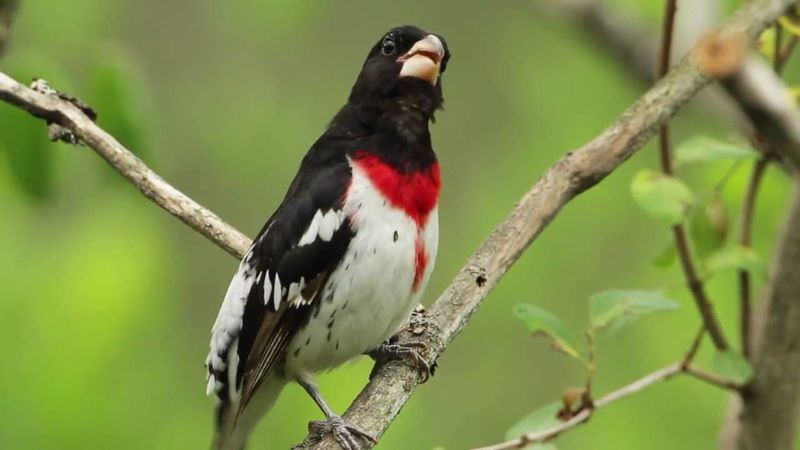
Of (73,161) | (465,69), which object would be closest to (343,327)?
(73,161)

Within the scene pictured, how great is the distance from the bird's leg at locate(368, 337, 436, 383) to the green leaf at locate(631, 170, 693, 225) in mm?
674

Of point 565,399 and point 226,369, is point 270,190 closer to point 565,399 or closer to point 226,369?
point 226,369

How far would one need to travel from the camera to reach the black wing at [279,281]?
3.11 m

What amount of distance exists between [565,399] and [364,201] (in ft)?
2.44

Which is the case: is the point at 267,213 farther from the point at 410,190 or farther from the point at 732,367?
the point at 732,367

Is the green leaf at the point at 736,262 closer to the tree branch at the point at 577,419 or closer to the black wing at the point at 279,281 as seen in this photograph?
the tree branch at the point at 577,419

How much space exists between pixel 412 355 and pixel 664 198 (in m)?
0.74

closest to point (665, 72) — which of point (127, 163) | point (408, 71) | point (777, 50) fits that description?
point (777, 50)

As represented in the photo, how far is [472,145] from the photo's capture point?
6.53m

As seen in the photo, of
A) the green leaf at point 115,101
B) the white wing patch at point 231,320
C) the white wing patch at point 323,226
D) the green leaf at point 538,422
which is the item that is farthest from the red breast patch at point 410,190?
the green leaf at point 115,101

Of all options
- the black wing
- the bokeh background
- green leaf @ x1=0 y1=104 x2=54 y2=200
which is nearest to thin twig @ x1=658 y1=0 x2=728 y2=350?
the bokeh background

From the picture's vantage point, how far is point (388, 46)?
345cm

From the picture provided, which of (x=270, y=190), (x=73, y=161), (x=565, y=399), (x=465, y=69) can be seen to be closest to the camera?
(x=565, y=399)

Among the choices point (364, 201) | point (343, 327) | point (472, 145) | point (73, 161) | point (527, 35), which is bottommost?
point (343, 327)
